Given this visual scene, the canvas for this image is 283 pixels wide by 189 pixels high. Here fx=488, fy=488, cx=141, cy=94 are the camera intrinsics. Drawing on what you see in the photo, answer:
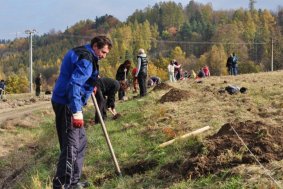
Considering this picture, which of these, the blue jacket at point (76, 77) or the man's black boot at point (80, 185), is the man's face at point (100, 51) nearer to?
the blue jacket at point (76, 77)

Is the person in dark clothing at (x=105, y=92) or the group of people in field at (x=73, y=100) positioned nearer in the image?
the group of people in field at (x=73, y=100)

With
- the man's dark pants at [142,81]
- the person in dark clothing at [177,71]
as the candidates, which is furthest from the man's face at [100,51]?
the person in dark clothing at [177,71]

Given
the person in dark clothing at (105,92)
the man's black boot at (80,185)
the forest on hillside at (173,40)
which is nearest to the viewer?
the man's black boot at (80,185)

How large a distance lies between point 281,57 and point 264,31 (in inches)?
1689

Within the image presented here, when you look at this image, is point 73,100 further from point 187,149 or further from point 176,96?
point 176,96

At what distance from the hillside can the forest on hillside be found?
7147cm

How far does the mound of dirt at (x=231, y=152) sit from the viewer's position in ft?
20.9

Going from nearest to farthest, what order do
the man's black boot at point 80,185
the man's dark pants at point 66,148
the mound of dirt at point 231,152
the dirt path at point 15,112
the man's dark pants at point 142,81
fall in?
the mound of dirt at point 231,152 < the man's dark pants at point 66,148 < the man's black boot at point 80,185 < the man's dark pants at point 142,81 < the dirt path at point 15,112

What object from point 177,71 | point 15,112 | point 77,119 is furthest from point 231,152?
point 177,71

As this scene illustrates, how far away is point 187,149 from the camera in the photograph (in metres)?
7.78

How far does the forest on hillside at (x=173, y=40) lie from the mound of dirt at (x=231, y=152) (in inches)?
3005

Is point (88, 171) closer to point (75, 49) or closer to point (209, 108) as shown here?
point (75, 49)

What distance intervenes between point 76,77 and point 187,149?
246 cm

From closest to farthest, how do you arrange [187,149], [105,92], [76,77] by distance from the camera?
[76,77] → [187,149] → [105,92]
